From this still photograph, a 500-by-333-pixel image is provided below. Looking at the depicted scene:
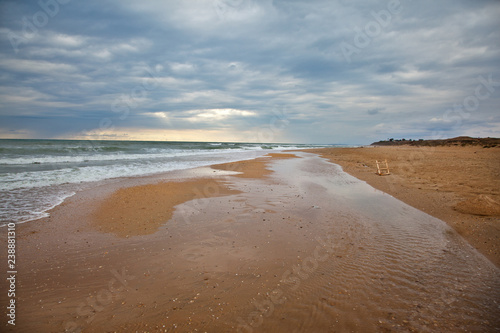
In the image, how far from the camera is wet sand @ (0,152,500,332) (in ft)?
11.3

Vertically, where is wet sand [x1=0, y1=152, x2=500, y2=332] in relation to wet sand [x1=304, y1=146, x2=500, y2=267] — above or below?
below

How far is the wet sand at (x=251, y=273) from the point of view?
3.45m

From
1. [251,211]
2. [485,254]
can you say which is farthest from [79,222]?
[485,254]

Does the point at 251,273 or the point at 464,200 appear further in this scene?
the point at 464,200

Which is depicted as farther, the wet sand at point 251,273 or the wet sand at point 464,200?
the wet sand at point 464,200

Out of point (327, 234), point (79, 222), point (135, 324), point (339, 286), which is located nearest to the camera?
point (135, 324)

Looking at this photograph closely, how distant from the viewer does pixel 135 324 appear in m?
3.35

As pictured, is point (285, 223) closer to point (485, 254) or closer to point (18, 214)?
point (485, 254)

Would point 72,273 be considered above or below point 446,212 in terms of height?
below

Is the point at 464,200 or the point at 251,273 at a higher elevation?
the point at 464,200

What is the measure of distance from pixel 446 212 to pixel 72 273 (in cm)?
1107

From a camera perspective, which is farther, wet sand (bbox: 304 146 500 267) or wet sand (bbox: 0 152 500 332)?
wet sand (bbox: 304 146 500 267)

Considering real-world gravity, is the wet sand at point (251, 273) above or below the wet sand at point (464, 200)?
below

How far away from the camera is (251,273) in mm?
4660
